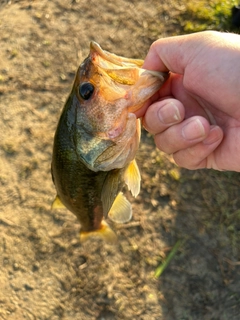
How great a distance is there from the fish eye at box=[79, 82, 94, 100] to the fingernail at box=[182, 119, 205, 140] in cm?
48

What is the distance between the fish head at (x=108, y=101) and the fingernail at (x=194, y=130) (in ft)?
0.77

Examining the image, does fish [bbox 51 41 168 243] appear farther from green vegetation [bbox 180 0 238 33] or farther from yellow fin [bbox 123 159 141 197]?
green vegetation [bbox 180 0 238 33]

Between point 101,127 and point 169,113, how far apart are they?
13.2 inches

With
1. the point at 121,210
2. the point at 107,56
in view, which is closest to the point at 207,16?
the point at 121,210

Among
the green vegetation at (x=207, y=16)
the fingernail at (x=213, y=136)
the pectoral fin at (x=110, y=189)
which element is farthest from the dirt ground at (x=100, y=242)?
the fingernail at (x=213, y=136)

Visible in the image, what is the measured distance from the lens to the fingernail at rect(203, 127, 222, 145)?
1.82 metres

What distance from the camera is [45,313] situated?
3023 millimetres

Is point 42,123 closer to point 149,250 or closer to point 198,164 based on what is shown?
point 149,250

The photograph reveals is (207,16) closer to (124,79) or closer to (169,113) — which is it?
(169,113)

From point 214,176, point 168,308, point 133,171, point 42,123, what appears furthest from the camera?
point 42,123

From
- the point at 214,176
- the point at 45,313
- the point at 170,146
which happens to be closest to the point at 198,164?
the point at 170,146

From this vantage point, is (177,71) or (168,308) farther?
(168,308)

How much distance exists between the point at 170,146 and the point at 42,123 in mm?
1867

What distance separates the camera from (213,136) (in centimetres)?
183
